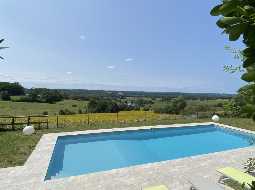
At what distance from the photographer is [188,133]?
58.1 ft

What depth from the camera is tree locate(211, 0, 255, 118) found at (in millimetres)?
661

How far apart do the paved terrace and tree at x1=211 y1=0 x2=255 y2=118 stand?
7432 mm

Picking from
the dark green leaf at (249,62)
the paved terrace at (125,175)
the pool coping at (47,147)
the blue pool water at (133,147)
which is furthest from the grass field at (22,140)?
the dark green leaf at (249,62)

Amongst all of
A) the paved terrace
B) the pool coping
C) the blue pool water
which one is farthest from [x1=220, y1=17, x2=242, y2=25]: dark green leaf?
the blue pool water

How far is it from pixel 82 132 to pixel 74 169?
15.8 ft

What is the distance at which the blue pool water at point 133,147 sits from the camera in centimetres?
1121

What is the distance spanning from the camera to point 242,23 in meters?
0.66

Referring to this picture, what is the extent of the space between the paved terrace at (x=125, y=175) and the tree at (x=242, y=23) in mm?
7432

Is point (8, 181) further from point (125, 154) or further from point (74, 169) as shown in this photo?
point (125, 154)

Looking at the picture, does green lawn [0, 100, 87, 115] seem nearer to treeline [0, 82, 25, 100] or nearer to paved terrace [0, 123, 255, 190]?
treeline [0, 82, 25, 100]

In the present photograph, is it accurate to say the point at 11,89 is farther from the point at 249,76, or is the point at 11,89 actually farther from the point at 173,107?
the point at 249,76

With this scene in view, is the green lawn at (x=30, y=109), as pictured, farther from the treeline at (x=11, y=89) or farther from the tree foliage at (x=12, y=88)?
the tree foliage at (x=12, y=88)

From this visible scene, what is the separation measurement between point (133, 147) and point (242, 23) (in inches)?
559

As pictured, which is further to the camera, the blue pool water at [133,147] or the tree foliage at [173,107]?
the tree foliage at [173,107]
